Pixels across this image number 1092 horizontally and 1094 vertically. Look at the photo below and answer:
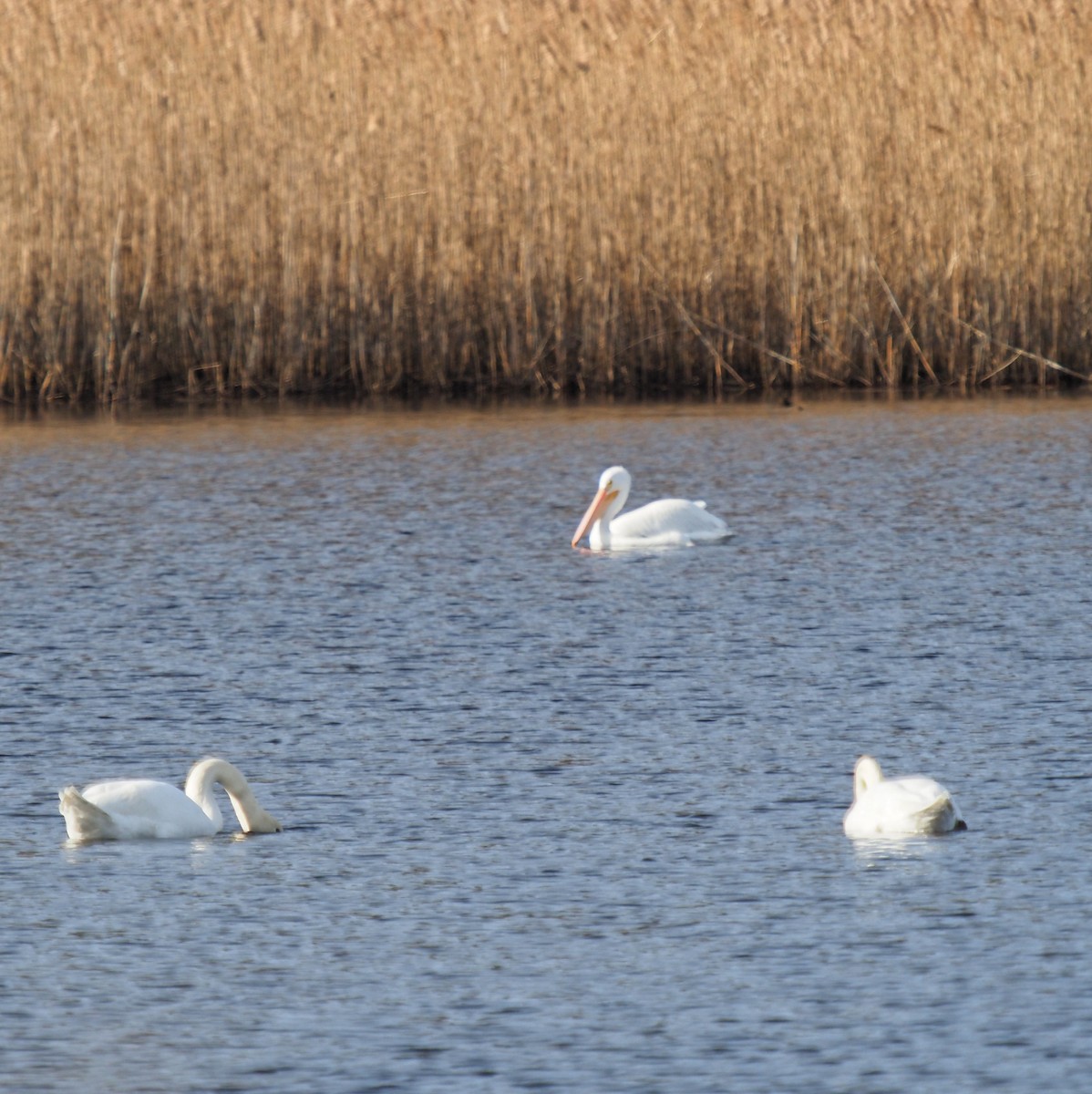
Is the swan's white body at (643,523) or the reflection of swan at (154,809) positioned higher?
the swan's white body at (643,523)

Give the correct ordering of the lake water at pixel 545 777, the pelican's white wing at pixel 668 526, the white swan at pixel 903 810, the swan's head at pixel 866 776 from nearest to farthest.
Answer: the lake water at pixel 545 777
the white swan at pixel 903 810
the swan's head at pixel 866 776
the pelican's white wing at pixel 668 526

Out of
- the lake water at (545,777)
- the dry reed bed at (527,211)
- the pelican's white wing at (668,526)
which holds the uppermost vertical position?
the dry reed bed at (527,211)

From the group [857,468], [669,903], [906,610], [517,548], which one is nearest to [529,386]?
[857,468]

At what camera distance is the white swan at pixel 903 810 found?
643 centimetres

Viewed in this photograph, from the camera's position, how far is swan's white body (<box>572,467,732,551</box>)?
39.7ft

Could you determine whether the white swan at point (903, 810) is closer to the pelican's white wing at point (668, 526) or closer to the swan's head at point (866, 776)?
the swan's head at point (866, 776)

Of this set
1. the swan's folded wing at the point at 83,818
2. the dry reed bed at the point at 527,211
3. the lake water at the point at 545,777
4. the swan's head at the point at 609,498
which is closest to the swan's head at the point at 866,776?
the lake water at the point at 545,777

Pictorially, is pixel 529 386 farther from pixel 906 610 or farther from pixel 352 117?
pixel 906 610

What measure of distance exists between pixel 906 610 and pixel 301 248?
25.8 ft

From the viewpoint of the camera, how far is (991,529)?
1198cm

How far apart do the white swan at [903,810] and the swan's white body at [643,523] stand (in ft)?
18.2

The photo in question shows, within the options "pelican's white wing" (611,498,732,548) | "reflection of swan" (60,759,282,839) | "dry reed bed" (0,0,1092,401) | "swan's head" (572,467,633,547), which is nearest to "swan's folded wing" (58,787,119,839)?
"reflection of swan" (60,759,282,839)

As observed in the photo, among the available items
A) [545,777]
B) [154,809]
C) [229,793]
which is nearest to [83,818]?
[154,809]

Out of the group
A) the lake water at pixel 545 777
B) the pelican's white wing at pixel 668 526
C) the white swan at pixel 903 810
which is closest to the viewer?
the lake water at pixel 545 777
